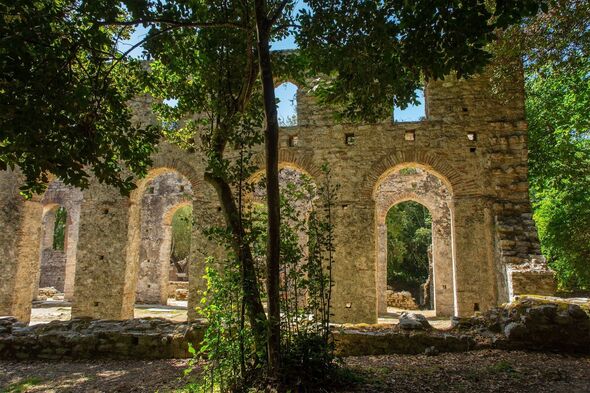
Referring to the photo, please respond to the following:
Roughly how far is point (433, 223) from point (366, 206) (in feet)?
22.4

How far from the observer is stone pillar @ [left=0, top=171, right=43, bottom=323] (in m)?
11.4

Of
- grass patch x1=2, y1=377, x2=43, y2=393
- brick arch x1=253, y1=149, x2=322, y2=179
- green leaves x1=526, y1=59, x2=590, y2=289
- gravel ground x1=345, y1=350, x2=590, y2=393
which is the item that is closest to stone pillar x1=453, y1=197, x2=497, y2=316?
green leaves x1=526, y1=59, x2=590, y2=289

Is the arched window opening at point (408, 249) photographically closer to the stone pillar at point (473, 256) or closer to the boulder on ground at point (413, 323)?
the stone pillar at point (473, 256)

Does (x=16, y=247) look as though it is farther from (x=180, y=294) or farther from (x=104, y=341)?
(x=180, y=294)

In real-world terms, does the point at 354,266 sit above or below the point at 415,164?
below

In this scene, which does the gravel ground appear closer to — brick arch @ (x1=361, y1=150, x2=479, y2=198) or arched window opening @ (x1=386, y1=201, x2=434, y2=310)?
brick arch @ (x1=361, y1=150, x2=479, y2=198)

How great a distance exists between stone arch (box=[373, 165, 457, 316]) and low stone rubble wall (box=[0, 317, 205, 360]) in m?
9.77

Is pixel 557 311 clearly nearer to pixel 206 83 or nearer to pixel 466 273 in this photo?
pixel 466 273

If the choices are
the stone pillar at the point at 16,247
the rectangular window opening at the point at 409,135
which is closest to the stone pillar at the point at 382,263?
the rectangular window opening at the point at 409,135

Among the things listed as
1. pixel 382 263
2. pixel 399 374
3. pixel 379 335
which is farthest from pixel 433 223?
pixel 399 374

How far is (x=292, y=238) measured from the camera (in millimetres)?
4672

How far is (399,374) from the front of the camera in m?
5.05

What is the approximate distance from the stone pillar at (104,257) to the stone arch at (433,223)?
8.94 m

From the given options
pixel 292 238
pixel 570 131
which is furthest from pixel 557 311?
pixel 570 131
